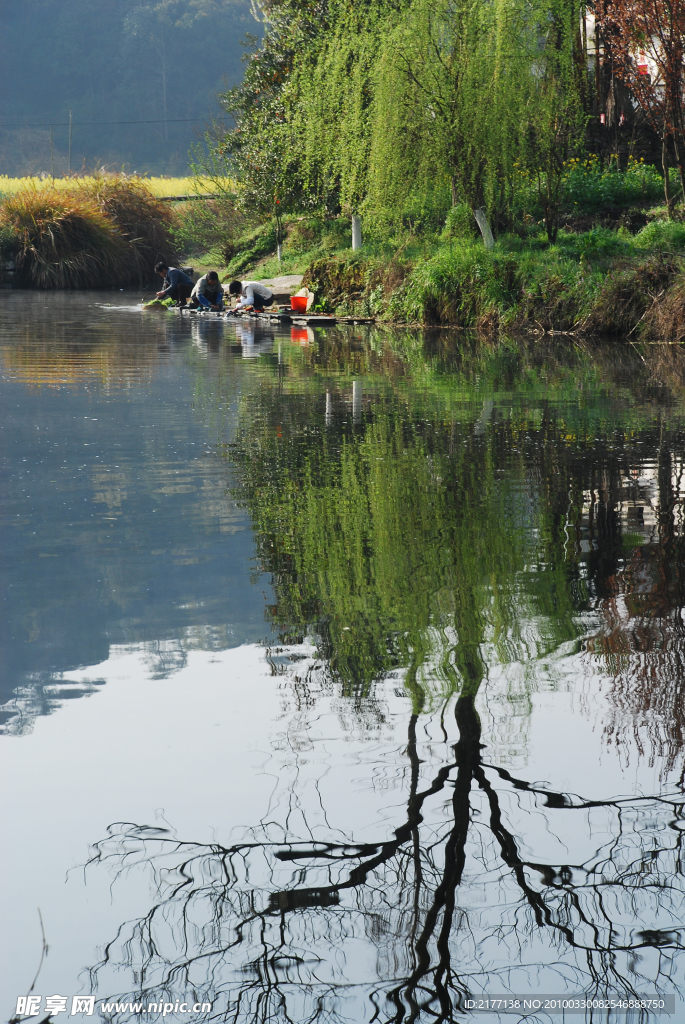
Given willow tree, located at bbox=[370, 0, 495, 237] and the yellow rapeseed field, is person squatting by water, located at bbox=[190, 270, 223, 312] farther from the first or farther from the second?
the yellow rapeseed field

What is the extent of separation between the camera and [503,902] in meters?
2.60

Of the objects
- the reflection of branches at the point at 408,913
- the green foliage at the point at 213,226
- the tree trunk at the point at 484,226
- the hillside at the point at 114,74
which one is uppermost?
the hillside at the point at 114,74

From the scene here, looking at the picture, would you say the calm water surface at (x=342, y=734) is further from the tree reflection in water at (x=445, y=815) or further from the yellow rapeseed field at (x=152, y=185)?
the yellow rapeseed field at (x=152, y=185)

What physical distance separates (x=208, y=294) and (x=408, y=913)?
25193mm

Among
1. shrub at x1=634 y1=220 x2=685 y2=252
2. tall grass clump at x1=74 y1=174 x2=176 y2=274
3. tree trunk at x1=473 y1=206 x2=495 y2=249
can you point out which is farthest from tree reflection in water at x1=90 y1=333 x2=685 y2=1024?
tall grass clump at x1=74 y1=174 x2=176 y2=274

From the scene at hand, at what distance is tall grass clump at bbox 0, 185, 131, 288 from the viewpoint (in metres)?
39.6

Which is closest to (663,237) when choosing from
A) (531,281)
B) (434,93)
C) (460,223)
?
(531,281)

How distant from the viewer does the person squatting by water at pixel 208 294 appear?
86.5ft

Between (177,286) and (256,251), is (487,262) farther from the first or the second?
(256,251)

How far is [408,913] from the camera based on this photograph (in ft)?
8.47

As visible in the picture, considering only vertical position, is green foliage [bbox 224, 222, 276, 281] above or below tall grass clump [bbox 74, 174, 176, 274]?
below

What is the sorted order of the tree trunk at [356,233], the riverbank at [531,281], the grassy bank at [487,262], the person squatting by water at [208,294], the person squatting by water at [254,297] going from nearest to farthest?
the riverbank at [531,281] < the grassy bank at [487,262] < the person squatting by water at [208,294] < the person squatting by water at [254,297] < the tree trunk at [356,233]

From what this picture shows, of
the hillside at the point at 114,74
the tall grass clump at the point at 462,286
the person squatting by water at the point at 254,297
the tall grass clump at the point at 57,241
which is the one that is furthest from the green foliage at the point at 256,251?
the hillside at the point at 114,74

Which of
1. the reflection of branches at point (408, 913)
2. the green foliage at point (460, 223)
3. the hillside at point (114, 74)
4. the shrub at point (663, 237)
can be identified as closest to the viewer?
the reflection of branches at point (408, 913)
